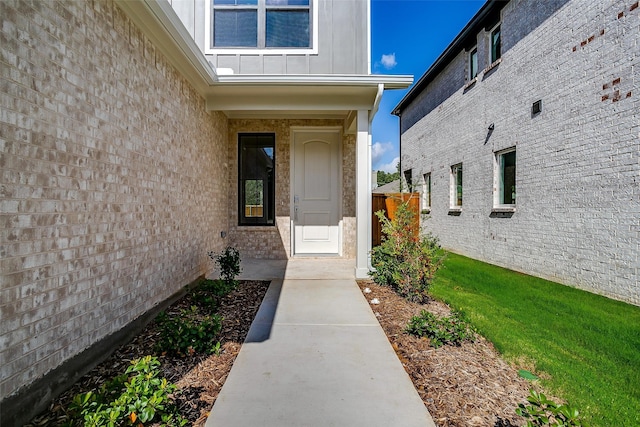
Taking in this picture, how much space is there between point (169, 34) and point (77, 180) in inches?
75.2

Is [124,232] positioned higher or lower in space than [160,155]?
lower

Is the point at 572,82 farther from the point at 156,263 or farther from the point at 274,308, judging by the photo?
the point at 156,263

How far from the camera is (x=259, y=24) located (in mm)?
5234

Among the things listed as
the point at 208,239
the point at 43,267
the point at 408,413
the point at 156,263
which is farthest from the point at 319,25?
the point at 408,413

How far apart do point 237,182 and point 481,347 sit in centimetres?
523

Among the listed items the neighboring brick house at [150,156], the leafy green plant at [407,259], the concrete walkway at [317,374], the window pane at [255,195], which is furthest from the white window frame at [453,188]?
the concrete walkway at [317,374]

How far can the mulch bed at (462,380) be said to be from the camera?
1.87 metres

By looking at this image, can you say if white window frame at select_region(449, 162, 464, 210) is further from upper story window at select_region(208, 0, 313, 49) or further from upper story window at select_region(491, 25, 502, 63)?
upper story window at select_region(208, 0, 313, 49)

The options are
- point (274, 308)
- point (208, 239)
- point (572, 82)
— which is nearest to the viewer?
point (274, 308)

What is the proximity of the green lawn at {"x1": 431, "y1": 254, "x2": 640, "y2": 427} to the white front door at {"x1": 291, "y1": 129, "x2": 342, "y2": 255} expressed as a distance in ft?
7.95

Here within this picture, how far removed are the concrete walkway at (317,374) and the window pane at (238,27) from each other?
13.6 ft

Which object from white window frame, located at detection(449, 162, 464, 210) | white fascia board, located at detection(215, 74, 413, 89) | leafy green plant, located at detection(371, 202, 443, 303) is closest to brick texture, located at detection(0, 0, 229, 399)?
white fascia board, located at detection(215, 74, 413, 89)

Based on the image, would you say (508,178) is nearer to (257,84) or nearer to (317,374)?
(257,84)

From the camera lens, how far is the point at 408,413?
1.85 meters
